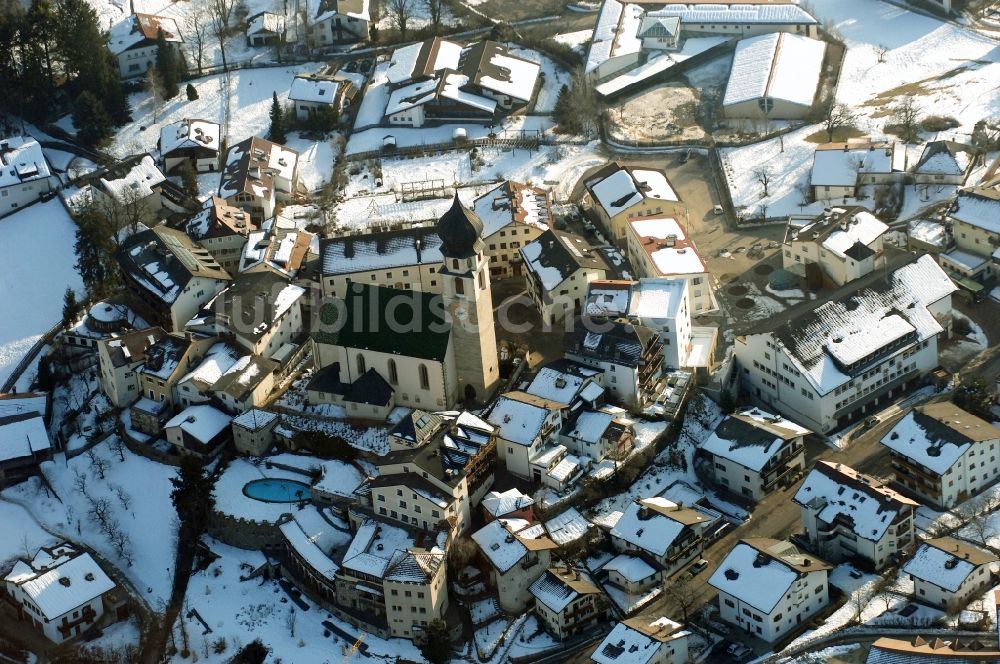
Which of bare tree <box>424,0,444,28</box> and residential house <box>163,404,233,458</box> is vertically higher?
bare tree <box>424,0,444,28</box>

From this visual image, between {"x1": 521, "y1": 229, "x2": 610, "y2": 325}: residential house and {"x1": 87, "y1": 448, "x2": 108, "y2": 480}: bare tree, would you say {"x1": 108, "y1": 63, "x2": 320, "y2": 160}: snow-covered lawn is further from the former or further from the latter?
{"x1": 87, "y1": 448, "x2": 108, "y2": 480}: bare tree

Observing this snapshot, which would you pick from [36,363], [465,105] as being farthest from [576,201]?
[36,363]

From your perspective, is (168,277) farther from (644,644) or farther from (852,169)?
(852,169)

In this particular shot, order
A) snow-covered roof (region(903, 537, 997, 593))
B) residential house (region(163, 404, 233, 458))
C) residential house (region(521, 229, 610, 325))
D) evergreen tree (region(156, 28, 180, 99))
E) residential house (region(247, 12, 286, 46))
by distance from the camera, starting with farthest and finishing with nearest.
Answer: residential house (region(247, 12, 286, 46)) < evergreen tree (region(156, 28, 180, 99)) < residential house (region(521, 229, 610, 325)) < residential house (region(163, 404, 233, 458)) < snow-covered roof (region(903, 537, 997, 593))

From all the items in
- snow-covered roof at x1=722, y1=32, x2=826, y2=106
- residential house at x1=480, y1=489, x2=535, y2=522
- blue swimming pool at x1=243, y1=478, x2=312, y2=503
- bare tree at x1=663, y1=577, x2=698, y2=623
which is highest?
snow-covered roof at x1=722, y1=32, x2=826, y2=106

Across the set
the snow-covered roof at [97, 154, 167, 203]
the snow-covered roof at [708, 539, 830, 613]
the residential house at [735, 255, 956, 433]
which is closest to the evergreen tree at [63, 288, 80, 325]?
the snow-covered roof at [97, 154, 167, 203]

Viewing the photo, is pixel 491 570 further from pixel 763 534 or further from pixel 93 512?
pixel 93 512
